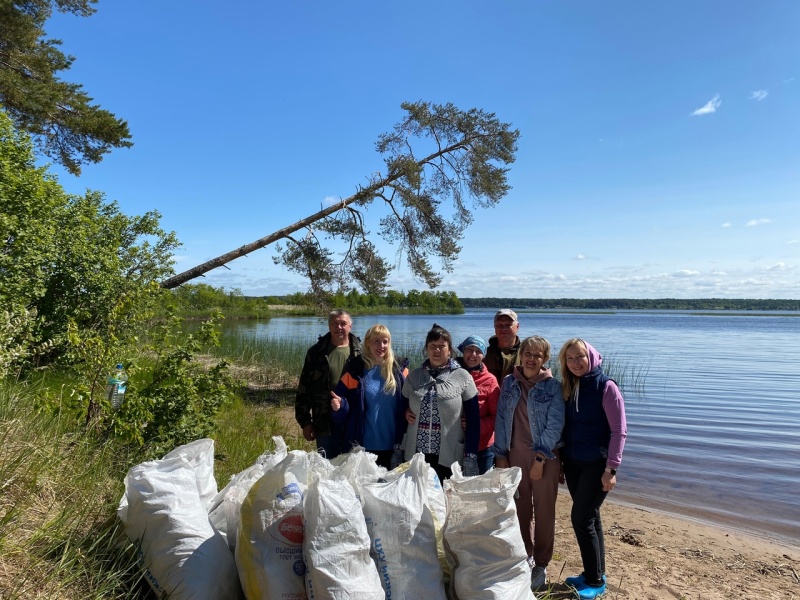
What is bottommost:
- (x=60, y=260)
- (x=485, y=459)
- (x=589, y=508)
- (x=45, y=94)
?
(x=589, y=508)

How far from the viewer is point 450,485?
8.10 ft

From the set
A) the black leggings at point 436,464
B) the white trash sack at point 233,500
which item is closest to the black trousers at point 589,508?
the black leggings at point 436,464

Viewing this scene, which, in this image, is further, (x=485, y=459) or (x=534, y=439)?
(x=485, y=459)

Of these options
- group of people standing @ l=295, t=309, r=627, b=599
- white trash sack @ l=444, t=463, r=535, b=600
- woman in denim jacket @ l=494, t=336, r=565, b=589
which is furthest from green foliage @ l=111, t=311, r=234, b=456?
white trash sack @ l=444, t=463, r=535, b=600

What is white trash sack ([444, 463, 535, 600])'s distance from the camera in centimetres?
224

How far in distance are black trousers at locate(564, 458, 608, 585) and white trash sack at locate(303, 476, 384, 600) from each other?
1656 mm

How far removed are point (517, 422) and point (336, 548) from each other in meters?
1.73

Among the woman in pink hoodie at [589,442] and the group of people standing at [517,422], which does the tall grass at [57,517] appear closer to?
the group of people standing at [517,422]

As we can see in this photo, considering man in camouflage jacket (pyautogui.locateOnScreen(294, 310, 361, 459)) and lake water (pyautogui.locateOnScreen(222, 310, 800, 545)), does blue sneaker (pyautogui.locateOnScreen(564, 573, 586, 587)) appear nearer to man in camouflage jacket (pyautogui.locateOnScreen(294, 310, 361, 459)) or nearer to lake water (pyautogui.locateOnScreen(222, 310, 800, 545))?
man in camouflage jacket (pyautogui.locateOnScreen(294, 310, 361, 459))

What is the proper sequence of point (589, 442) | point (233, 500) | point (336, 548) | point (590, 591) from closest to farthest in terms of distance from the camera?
1. point (336, 548)
2. point (233, 500)
3. point (589, 442)
4. point (590, 591)

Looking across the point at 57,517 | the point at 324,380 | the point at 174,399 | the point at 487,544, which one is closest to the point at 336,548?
the point at 487,544

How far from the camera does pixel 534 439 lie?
10.7 feet

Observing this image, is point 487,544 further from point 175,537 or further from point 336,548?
point 175,537

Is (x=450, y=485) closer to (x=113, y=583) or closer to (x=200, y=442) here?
(x=200, y=442)
